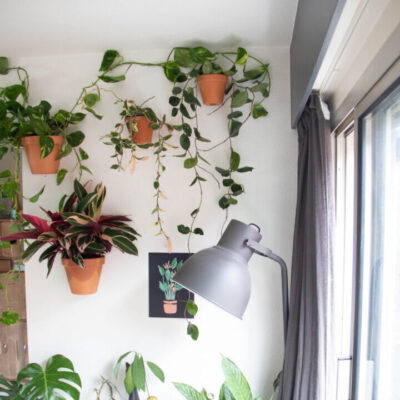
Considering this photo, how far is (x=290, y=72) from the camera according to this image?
139 centimetres

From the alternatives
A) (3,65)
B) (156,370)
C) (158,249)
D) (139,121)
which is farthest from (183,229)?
(3,65)

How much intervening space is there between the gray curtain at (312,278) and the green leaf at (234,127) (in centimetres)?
28

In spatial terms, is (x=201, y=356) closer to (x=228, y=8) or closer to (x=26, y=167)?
(x=26, y=167)

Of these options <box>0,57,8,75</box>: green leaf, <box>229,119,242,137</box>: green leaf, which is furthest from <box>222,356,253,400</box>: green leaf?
<box>0,57,8,75</box>: green leaf

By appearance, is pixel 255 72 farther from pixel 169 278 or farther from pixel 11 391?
pixel 11 391

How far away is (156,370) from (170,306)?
0.93 ft

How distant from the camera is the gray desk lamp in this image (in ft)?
2.87

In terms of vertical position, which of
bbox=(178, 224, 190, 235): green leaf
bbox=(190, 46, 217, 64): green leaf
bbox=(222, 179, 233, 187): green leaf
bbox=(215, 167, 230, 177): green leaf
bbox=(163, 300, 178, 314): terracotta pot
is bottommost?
bbox=(163, 300, 178, 314): terracotta pot

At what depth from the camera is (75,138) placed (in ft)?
4.83

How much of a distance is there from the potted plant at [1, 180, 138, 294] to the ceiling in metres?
0.67

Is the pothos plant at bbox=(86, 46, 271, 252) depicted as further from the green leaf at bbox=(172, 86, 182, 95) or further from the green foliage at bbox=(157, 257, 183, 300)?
the green foliage at bbox=(157, 257, 183, 300)

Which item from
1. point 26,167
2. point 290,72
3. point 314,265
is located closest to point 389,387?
point 314,265

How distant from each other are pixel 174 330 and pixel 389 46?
1380 millimetres

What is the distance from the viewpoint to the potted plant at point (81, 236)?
51.8 inches
